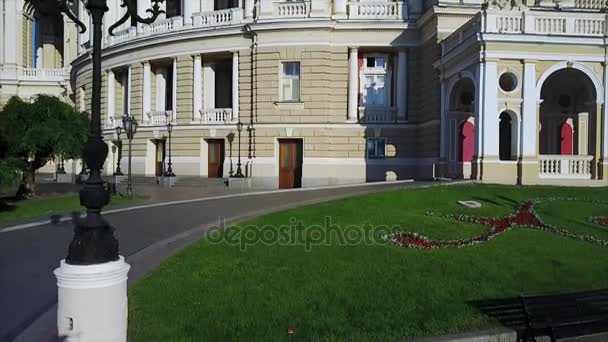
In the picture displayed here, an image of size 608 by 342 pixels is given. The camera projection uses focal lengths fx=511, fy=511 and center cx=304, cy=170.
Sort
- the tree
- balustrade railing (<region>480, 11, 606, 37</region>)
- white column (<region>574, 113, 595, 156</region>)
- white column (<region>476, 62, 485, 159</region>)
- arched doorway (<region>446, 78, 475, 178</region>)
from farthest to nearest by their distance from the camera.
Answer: white column (<region>574, 113, 595, 156</region>) < arched doorway (<region>446, 78, 475, 178</region>) < the tree < white column (<region>476, 62, 485, 159</region>) < balustrade railing (<region>480, 11, 606, 37</region>)

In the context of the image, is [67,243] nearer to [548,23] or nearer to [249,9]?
[548,23]

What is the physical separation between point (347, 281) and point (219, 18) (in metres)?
28.3

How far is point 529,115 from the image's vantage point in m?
20.0

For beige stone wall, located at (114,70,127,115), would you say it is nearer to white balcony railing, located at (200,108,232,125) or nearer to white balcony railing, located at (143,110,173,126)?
white balcony railing, located at (143,110,173,126)

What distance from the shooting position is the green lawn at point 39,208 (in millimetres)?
17250

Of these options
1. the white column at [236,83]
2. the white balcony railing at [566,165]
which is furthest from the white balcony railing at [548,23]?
the white column at [236,83]

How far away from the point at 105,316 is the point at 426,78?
86.9ft

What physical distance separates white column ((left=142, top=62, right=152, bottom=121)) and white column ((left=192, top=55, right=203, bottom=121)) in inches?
180

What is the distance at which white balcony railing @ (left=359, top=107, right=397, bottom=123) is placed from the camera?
1210 inches

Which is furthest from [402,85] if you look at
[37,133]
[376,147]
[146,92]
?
[37,133]

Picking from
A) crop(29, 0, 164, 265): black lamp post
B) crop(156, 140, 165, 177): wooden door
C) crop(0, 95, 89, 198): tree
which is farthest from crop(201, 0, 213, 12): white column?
crop(29, 0, 164, 265): black lamp post

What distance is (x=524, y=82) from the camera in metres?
20.0

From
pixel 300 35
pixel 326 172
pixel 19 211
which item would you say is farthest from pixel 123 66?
pixel 19 211

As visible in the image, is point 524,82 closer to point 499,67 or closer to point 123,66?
point 499,67
